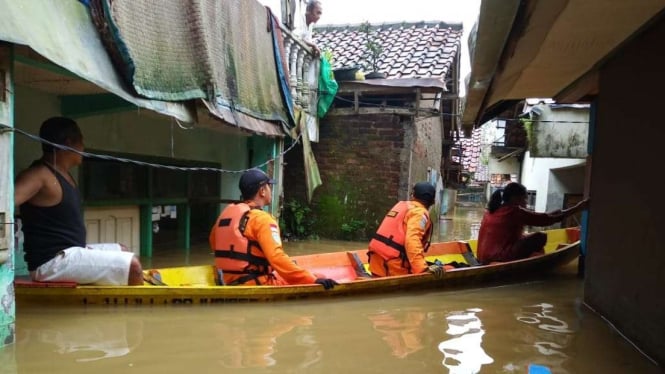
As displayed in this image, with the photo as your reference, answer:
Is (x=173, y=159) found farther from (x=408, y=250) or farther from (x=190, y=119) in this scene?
(x=408, y=250)

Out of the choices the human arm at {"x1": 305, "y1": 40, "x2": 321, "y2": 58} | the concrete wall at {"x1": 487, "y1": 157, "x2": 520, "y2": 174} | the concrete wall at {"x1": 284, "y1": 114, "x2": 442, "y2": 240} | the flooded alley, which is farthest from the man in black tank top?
the concrete wall at {"x1": 487, "y1": 157, "x2": 520, "y2": 174}

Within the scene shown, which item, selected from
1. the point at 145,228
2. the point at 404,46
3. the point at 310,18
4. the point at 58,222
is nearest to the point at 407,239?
the point at 58,222

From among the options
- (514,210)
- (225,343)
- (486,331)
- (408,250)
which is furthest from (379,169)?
(225,343)

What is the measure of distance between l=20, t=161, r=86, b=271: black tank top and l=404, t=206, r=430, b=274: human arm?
2990mm

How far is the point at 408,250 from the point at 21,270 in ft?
12.5

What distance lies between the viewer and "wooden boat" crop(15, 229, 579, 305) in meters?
3.82

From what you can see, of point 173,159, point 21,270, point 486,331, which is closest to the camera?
point 486,331

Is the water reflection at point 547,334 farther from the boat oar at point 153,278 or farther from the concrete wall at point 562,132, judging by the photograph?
the concrete wall at point 562,132

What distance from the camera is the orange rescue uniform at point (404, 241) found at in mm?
4992

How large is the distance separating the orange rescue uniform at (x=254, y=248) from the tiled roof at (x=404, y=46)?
6.11 meters

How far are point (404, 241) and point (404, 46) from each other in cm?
729

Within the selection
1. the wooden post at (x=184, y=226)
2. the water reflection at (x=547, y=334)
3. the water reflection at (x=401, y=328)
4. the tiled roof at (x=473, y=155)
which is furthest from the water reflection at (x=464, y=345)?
the tiled roof at (x=473, y=155)

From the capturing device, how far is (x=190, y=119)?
4.91m

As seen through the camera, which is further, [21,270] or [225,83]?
[225,83]
